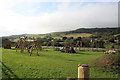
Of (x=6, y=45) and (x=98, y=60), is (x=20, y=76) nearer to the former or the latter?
(x=98, y=60)

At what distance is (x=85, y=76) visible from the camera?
22.2ft

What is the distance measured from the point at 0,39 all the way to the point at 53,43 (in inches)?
725

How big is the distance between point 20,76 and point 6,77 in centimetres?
94

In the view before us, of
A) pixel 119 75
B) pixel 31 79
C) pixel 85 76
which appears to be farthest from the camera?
pixel 119 75

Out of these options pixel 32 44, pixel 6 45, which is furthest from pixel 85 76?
pixel 6 45

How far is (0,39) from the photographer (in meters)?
46.5

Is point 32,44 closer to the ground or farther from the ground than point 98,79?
farther from the ground

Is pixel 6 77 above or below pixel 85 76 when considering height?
below

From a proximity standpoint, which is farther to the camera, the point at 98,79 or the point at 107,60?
→ the point at 107,60

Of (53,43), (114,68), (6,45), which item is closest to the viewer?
(114,68)

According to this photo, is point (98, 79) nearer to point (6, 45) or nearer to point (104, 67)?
point (104, 67)

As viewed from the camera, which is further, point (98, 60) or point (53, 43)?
point (53, 43)

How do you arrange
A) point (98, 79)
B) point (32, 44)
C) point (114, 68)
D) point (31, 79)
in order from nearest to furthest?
point (31, 79) < point (98, 79) < point (114, 68) < point (32, 44)

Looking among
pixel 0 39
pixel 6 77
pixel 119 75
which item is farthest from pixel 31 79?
pixel 0 39
